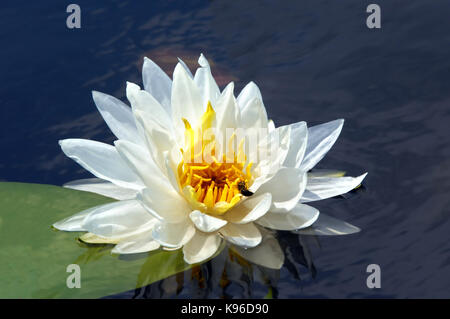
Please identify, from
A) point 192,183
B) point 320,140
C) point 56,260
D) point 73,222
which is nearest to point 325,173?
point 320,140

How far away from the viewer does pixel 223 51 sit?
3742mm

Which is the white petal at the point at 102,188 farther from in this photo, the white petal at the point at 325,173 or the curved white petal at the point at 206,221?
the white petal at the point at 325,173

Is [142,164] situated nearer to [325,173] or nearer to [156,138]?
[156,138]

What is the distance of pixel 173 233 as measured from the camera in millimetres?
2424

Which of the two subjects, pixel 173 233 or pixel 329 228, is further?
pixel 329 228

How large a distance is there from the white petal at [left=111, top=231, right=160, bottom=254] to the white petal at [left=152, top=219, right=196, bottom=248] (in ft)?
0.28

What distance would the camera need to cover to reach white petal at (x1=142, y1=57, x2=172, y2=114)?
287 centimetres

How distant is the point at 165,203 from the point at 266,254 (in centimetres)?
Answer: 47

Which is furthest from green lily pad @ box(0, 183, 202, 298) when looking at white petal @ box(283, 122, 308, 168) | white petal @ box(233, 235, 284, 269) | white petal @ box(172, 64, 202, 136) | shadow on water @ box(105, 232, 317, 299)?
white petal @ box(283, 122, 308, 168)

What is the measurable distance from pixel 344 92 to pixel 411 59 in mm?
503

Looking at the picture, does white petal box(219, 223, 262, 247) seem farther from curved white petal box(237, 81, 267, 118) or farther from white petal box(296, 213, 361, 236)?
curved white petal box(237, 81, 267, 118)

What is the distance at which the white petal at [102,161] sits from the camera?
2.60m

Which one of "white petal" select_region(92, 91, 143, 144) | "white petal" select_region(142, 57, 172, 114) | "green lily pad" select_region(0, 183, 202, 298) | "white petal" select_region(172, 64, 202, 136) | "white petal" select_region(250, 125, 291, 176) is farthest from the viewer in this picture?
"white petal" select_region(142, 57, 172, 114)

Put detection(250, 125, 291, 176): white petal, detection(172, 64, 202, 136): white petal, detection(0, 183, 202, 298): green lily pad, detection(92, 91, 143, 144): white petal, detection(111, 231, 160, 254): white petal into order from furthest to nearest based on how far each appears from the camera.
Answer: detection(92, 91, 143, 144): white petal
detection(172, 64, 202, 136): white petal
detection(250, 125, 291, 176): white petal
detection(111, 231, 160, 254): white petal
detection(0, 183, 202, 298): green lily pad
